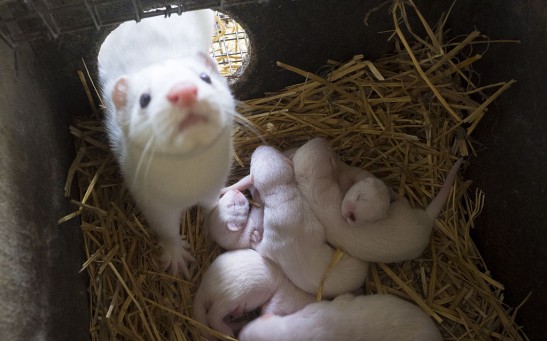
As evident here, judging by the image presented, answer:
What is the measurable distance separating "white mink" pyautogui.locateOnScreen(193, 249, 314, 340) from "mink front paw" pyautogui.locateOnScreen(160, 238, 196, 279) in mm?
169

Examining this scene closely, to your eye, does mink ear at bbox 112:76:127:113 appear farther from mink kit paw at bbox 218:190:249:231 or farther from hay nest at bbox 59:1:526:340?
mink kit paw at bbox 218:190:249:231

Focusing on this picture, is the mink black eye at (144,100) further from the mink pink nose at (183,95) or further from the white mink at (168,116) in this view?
the mink pink nose at (183,95)

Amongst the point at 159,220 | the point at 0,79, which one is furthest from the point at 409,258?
the point at 0,79

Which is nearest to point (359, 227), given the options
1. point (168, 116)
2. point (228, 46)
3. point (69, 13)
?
point (168, 116)

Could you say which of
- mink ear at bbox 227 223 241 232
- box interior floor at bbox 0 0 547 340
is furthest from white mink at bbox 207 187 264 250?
box interior floor at bbox 0 0 547 340

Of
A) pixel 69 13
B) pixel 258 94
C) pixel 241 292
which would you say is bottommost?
pixel 241 292

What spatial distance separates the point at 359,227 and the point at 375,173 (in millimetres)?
464

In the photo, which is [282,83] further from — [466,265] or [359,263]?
[466,265]

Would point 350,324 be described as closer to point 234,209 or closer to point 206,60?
point 234,209

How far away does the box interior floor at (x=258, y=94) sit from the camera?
6.16ft

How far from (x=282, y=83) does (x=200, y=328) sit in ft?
4.47

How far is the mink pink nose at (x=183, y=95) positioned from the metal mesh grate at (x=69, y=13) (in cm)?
62

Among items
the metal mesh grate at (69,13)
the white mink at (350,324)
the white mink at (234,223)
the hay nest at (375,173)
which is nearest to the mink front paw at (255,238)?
the white mink at (234,223)

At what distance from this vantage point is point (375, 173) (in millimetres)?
2781
